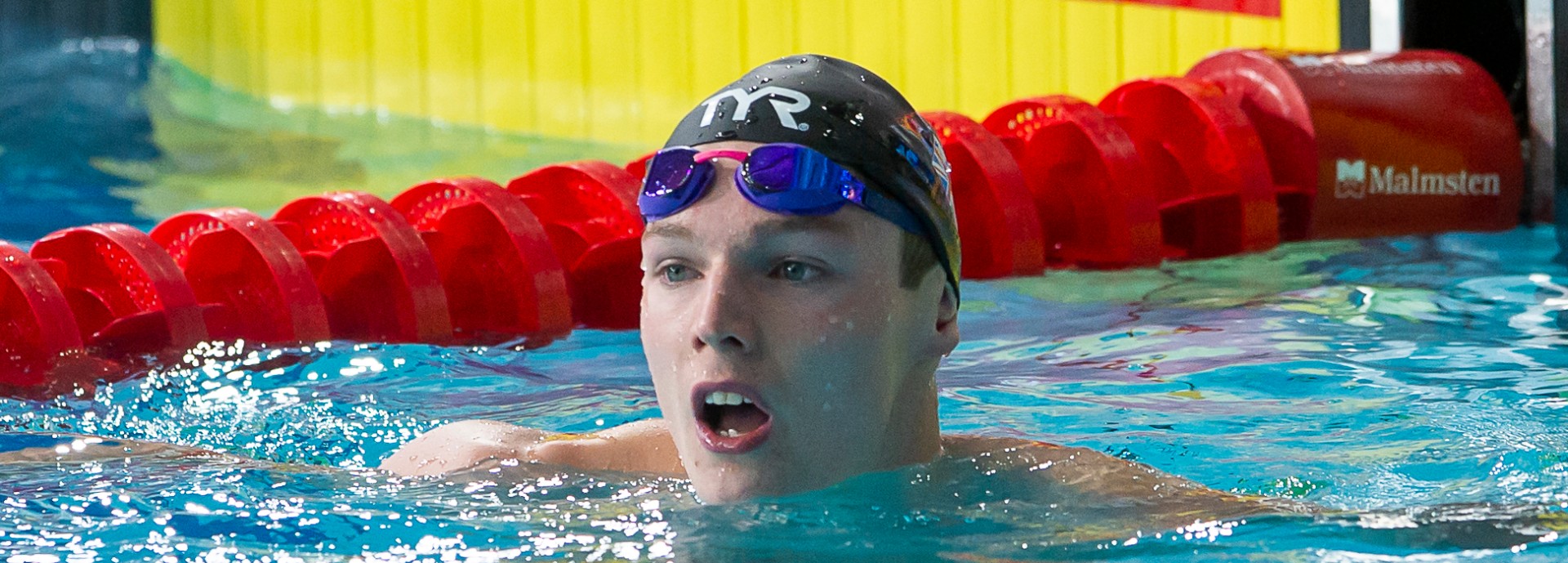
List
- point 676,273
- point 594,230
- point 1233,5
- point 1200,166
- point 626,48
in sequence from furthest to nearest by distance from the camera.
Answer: point 626,48, point 1233,5, point 1200,166, point 594,230, point 676,273

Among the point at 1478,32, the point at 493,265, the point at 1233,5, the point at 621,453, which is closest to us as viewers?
the point at 621,453

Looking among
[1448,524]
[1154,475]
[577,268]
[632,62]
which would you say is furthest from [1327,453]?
[632,62]

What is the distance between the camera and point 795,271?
7.29 feet

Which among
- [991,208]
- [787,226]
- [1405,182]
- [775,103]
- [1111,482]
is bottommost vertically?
[1405,182]

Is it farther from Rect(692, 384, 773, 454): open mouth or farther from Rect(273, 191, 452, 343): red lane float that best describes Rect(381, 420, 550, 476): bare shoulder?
Rect(273, 191, 452, 343): red lane float

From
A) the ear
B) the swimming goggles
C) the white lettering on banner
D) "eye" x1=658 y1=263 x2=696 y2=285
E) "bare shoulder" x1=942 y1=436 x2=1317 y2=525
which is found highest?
the swimming goggles

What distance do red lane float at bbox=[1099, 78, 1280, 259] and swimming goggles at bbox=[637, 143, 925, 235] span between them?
12.9 feet

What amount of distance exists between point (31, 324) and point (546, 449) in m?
2.04

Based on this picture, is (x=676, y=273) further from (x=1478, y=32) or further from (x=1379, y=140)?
(x=1478, y=32)

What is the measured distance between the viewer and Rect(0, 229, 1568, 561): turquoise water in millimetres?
2348

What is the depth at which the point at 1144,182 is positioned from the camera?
597cm

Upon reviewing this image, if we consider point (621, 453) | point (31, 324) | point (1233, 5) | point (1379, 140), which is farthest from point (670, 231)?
point (1233, 5)

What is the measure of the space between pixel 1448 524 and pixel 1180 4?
705 cm

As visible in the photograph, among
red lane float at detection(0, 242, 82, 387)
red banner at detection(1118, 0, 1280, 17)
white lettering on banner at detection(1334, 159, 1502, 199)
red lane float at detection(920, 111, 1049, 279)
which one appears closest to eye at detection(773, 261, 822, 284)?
red lane float at detection(0, 242, 82, 387)
